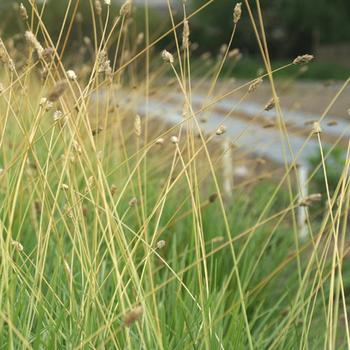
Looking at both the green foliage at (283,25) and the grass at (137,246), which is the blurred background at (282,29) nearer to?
the green foliage at (283,25)

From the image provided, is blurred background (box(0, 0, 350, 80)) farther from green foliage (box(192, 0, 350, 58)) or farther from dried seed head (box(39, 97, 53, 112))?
dried seed head (box(39, 97, 53, 112))

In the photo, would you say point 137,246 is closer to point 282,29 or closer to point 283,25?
point 283,25

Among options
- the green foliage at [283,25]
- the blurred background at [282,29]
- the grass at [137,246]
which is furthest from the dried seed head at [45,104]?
the green foliage at [283,25]

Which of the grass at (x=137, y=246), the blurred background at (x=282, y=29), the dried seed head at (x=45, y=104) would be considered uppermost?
the dried seed head at (x=45, y=104)

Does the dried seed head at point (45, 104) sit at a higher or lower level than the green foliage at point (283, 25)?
higher

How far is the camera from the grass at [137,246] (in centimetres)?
229

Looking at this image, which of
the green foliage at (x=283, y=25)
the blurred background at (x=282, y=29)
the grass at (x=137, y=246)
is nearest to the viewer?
the grass at (x=137, y=246)

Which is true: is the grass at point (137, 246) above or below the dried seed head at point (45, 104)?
below

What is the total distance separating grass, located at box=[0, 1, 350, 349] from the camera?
229 centimetres

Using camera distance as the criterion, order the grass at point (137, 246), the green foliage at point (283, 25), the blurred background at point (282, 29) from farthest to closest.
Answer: the green foliage at point (283, 25) → the blurred background at point (282, 29) → the grass at point (137, 246)

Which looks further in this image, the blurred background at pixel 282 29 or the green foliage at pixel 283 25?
the green foliage at pixel 283 25

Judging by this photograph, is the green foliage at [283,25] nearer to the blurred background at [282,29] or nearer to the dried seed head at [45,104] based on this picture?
the blurred background at [282,29]

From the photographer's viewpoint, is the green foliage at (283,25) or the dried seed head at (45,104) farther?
the green foliage at (283,25)

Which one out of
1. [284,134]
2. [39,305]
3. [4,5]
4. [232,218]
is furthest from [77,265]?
[4,5]
